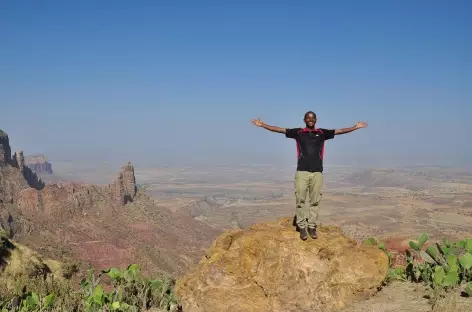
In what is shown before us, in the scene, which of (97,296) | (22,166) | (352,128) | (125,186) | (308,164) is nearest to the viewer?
(97,296)

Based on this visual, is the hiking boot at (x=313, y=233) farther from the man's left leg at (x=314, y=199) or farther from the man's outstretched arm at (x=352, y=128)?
the man's outstretched arm at (x=352, y=128)

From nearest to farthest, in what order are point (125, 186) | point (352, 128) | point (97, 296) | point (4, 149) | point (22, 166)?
point (97, 296) < point (352, 128) < point (4, 149) < point (22, 166) < point (125, 186)

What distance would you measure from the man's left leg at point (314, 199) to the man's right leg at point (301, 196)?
4.0 inches

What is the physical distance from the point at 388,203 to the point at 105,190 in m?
108

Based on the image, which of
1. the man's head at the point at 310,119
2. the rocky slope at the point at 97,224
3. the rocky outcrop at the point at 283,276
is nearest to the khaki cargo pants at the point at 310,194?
the rocky outcrop at the point at 283,276

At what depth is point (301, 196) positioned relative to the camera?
833cm

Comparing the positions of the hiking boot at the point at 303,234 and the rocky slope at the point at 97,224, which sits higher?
the hiking boot at the point at 303,234

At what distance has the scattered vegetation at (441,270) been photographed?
8047 mm

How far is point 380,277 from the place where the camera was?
8219mm

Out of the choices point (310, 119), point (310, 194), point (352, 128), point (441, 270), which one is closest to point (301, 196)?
point (310, 194)

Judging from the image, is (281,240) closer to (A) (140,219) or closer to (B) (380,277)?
(B) (380,277)

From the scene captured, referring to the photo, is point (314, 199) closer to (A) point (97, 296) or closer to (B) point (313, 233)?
(B) point (313, 233)

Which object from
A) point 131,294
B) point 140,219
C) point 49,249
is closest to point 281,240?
point 131,294

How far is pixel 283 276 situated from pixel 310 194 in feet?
5.41
